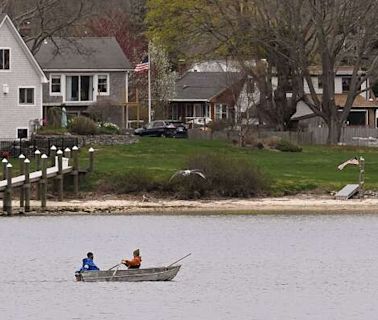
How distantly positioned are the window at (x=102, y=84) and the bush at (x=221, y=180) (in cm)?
4009

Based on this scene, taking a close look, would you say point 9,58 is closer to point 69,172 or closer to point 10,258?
point 69,172

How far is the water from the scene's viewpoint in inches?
1858

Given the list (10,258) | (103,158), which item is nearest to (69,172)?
(103,158)

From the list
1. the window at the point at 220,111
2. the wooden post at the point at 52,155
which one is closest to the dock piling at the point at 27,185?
the wooden post at the point at 52,155

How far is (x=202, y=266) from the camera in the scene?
5681 centimetres

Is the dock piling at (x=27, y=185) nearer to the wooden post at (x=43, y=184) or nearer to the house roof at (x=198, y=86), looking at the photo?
the wooden post at (x=43, y=184)

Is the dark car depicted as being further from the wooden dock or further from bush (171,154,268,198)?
bush (171,154,268,198)

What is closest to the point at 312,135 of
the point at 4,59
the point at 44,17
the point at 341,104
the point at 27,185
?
the point at 341,104

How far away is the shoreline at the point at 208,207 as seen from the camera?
70625mm

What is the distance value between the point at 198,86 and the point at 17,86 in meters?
37.5

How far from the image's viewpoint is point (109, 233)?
67.2 m

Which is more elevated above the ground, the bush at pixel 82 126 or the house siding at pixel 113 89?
the house siding at pixel 113 89

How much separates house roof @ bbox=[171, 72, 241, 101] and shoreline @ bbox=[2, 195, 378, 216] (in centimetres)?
5079

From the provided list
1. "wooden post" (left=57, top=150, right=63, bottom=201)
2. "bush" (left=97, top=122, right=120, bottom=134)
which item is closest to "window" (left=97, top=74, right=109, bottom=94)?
"bush" (left=97, top=122, right=120, bottom=134)
